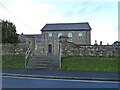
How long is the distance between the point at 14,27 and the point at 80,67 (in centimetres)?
4289

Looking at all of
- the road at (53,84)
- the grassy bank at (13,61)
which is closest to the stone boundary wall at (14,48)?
the grassy bank at (13,61)

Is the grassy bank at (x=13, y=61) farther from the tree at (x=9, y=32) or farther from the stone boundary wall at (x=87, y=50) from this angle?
the tree at (x=9, y=32)

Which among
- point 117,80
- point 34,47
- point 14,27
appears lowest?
point 117,80

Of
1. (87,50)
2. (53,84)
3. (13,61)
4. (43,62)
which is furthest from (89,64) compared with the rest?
(53,84)

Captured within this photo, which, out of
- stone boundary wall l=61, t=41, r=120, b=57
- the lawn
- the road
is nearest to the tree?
stone boundary wall l=61, t=41, r=120, b=57

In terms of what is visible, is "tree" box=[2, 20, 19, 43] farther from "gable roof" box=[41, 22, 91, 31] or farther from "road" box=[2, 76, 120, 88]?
"road" box=[2, 76, 120, 88]

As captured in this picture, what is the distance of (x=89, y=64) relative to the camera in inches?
882

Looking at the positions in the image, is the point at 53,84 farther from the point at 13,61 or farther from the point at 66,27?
the point at 66,27

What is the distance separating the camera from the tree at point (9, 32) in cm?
5453

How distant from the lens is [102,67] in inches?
846

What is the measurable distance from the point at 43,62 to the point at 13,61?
3.60m

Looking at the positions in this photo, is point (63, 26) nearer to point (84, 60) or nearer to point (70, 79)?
point (84, 60)

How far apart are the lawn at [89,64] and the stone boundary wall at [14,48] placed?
5589 mm

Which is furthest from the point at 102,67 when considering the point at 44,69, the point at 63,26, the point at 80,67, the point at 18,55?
the point at 63,26
